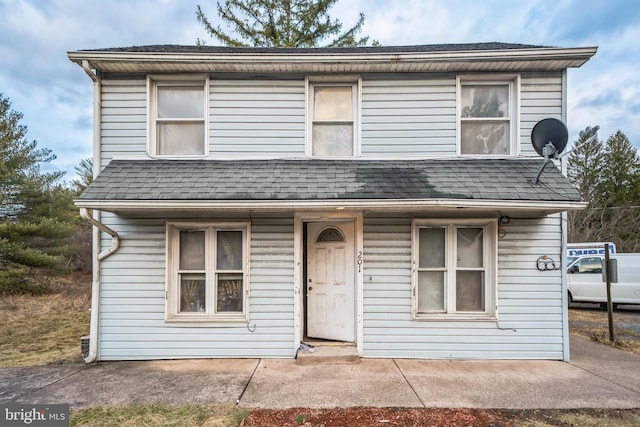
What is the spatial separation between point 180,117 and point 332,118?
105 inches

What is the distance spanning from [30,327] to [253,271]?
6114 mm

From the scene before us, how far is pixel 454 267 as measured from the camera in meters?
4.88

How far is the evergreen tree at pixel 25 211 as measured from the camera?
10.7 m

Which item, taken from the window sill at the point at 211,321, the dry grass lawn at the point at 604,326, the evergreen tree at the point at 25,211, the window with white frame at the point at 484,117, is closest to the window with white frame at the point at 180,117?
the window sill at the point at 211,321

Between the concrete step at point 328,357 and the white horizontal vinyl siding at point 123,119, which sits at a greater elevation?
the white horizontal vinyl siding at point 123,119

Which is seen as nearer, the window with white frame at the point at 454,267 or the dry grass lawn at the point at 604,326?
the window with white frame at the point at 454,267

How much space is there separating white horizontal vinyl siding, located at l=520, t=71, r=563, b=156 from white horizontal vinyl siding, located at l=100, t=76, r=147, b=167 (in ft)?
20.9

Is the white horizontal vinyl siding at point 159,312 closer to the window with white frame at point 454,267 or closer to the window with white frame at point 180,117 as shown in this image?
the window with white frame at point 180,117

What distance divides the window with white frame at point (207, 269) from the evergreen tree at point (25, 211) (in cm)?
987

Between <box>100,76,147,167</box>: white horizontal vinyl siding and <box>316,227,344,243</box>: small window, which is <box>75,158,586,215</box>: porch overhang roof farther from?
<box>316,227,344,243</box>: small window

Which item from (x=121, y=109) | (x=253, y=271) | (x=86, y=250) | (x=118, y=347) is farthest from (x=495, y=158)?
(x=86, y=250)

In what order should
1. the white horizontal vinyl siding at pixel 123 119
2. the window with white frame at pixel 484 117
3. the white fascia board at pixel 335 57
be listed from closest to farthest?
the white fascia board at pixel 335 57, the white horizontal vinyl siding at pixel 123 119, the window with white frame at pixel 484 117

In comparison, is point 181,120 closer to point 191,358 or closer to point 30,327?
point 191,358

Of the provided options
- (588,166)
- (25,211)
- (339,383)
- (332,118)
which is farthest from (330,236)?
(588,166)
